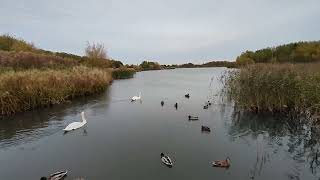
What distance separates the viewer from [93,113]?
706 inches

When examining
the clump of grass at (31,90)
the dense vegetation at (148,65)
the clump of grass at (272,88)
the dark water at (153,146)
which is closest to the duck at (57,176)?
the dark water at (153,146)

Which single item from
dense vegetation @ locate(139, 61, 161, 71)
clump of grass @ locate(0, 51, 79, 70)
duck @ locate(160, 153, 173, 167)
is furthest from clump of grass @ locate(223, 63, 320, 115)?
dense vegetation @ locate(139, 61, 161, 71)

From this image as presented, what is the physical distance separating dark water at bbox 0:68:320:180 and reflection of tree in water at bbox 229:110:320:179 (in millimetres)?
33

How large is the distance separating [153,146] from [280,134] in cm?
587

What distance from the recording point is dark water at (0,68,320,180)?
28.3 feet

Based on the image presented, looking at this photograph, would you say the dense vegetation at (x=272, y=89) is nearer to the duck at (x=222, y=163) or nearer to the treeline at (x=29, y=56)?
the duck at (x=222, y=163)

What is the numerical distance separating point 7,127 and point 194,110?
1071 cm

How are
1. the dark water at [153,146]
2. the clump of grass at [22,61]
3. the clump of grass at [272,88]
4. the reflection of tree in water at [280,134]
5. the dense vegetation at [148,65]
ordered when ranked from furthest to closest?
the dense vegetation at [148,65] < the clump of grass at [22,61] < the clump of grass at [272,88] < the reflection of tree in water at [280,134] < the dark water at [153,146]

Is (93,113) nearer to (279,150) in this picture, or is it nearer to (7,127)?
(7,127)

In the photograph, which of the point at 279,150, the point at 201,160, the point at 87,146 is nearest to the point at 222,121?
the point at 279,150

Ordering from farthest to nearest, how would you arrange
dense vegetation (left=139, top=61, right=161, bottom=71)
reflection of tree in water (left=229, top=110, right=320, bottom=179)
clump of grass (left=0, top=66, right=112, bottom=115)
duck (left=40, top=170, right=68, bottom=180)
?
dense vegetation (left=139, top=61, right=161, bottom=71)
clump of grass (left=0, top=66, right=112, bottom=115)
reflection of tree in water (left=229, top=110, right=320, bottom=179)
duck (left=40, top=170, right=68, bottom=180)

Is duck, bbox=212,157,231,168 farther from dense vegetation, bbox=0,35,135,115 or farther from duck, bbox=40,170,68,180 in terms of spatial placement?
dense vegetation, bbox=0,35,135,115

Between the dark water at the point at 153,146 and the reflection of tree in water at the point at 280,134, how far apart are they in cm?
3

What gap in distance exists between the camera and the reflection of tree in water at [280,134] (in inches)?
380
